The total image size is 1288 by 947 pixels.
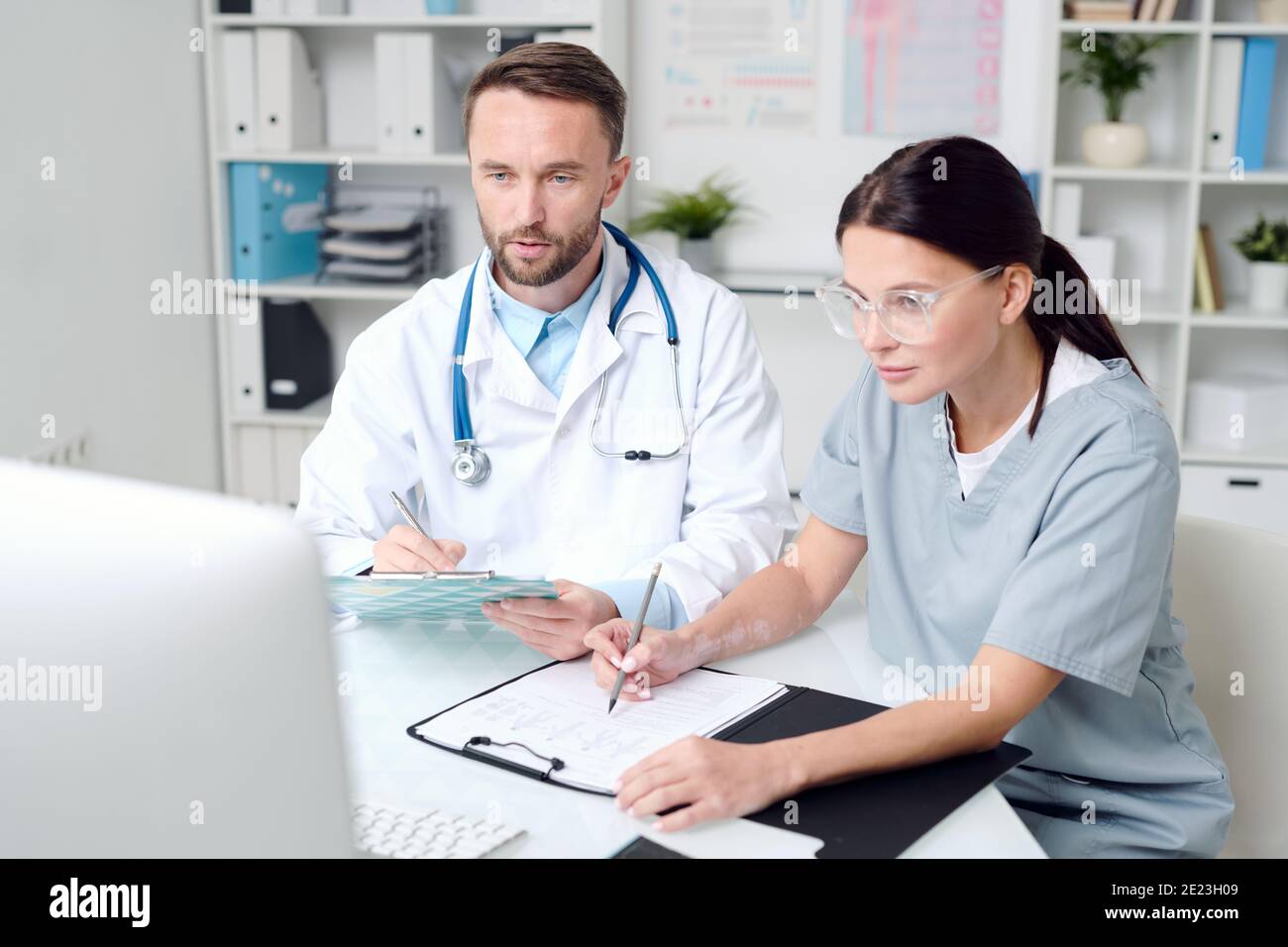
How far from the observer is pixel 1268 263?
316cm

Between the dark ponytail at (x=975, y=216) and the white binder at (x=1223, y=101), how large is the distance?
213cm

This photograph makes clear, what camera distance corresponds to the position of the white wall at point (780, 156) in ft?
11.2

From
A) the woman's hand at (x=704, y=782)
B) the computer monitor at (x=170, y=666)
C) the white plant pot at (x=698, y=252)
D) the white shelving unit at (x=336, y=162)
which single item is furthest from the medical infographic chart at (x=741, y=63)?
the computer monitor at (x=170, y=666)

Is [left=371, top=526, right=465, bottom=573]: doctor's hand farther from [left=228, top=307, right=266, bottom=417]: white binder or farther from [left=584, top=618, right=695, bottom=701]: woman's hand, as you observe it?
[left=228, top=307, right=266, bottom=417]: white binder

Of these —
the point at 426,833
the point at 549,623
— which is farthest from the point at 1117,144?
the point at 426,833

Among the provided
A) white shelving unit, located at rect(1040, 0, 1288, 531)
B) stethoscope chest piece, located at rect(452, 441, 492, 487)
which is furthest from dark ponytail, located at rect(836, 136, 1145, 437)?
white shelving unit, located at rect(1040, 0, 1288, 531)

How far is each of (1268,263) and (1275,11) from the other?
61cm

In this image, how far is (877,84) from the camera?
11.2 feet

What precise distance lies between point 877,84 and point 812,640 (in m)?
2.45

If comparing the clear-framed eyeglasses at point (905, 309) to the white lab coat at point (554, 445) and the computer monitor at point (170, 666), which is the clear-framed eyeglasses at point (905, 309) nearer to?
the white lab coat at point (554, 445)

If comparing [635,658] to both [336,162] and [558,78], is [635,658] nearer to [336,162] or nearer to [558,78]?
[558,78]
